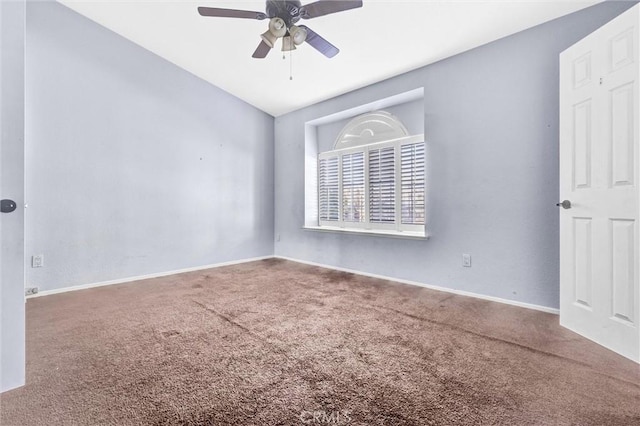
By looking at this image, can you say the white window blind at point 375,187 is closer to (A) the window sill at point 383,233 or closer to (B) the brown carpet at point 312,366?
(A) the window sill at point 383,233

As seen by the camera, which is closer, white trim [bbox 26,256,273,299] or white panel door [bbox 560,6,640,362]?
white panel door [bbox 560,6,640,362]

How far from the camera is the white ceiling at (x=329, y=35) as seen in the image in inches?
98.3

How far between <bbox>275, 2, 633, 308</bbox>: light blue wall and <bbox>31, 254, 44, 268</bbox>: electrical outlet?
4.08 meters

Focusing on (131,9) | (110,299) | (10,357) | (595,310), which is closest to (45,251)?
(110,299)

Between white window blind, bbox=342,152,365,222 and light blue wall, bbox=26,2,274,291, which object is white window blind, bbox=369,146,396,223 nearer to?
white window blind, bbox=342,152,365,222

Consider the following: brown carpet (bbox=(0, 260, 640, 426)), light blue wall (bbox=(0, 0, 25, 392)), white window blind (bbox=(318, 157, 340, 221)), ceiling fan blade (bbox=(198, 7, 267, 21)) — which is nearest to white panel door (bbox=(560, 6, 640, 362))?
brown carpet (bbox=(0, 260, 640, 426))

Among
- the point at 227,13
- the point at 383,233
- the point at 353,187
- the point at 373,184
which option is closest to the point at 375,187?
the point at 373,184

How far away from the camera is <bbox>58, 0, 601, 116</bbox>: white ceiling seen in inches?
98.3

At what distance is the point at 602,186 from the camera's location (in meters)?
1.96

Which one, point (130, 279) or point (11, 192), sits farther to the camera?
point (130, 279)

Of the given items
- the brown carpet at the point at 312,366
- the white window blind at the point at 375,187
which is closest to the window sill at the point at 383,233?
the white window blind at the point at 375,187

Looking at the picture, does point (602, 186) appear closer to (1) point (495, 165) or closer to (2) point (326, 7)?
(1) point (495, 165)

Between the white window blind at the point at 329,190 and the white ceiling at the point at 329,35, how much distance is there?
112cm

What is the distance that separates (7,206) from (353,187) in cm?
373
